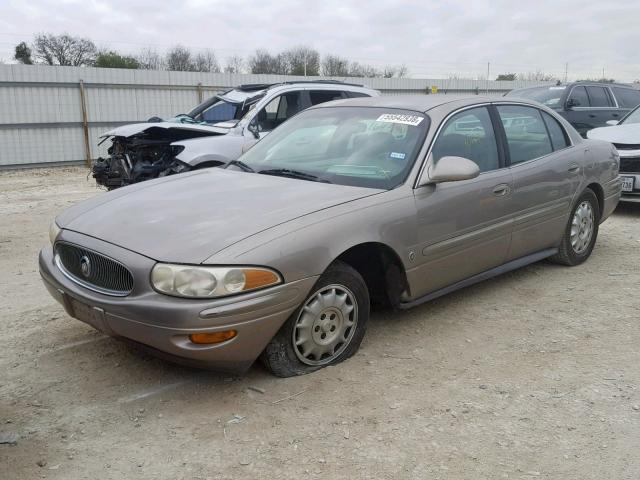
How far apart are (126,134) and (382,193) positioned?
5.38 meters

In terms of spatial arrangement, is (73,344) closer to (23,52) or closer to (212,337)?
(212,337)

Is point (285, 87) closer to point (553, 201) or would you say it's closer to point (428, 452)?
point (553, 201)

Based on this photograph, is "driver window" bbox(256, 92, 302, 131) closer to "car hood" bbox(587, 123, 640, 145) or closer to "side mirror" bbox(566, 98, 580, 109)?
"car hood" bbox(587, 123, 640, 145)

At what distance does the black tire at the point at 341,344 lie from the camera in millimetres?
3348

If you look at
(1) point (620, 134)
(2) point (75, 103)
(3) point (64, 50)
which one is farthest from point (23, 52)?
(1) point (620, 134)

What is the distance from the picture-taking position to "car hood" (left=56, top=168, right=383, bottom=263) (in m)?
3.14

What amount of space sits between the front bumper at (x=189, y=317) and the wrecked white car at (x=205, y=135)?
4.68 m

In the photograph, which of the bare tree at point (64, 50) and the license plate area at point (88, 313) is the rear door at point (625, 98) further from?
the bare tree at point (64, 50)

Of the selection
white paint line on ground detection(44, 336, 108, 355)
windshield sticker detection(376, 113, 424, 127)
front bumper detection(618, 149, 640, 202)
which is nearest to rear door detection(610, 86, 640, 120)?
front bumper detection(618, 149, 640, 202)

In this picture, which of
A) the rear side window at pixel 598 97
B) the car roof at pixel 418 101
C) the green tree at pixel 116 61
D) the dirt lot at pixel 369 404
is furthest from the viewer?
the green tree at pixel 116 61

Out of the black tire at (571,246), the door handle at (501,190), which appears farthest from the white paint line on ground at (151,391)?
the black tire at (571,246)

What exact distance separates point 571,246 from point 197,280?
12.9 ft

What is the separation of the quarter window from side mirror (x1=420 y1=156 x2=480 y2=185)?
17 cm

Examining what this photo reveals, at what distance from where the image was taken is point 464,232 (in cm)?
423
